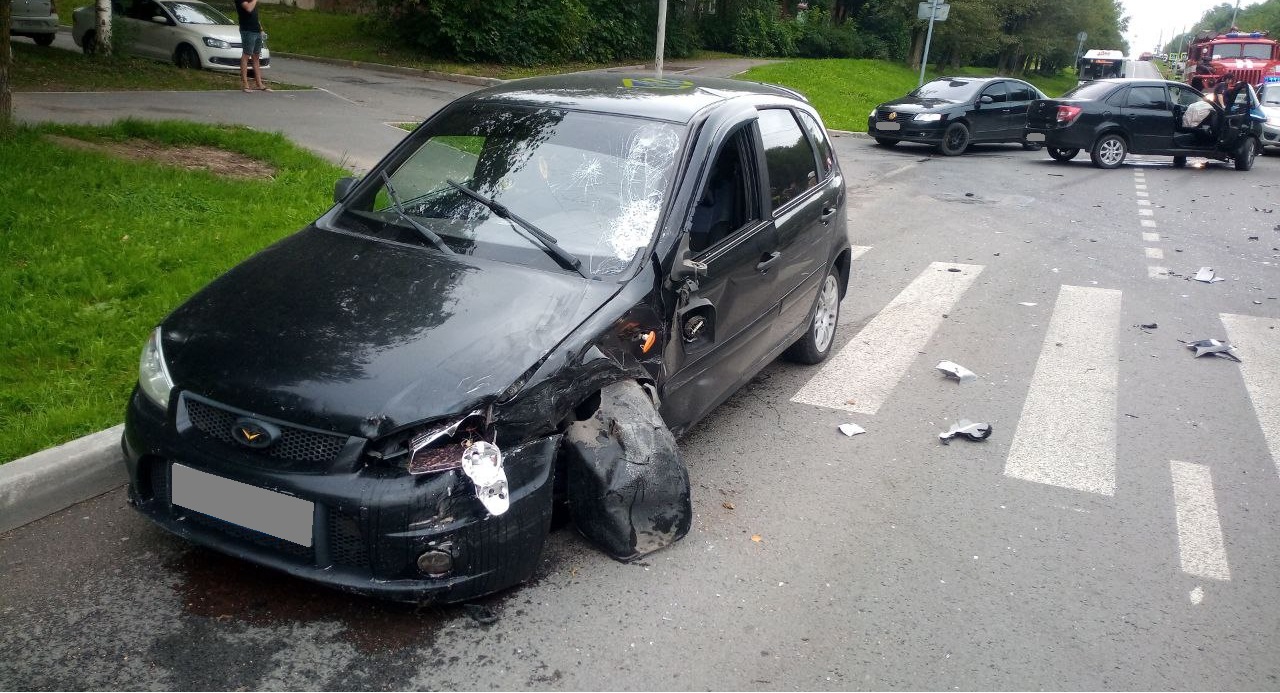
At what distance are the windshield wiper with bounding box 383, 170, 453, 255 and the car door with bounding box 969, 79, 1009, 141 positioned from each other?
→ 56.0 ft

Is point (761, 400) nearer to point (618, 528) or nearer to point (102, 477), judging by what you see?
point (618, 528)

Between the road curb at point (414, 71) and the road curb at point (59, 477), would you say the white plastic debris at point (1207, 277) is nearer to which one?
the road curb at point (59, 477)

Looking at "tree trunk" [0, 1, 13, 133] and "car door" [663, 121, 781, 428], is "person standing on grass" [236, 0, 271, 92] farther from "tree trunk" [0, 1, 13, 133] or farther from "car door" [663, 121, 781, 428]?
"car door" [663, 121, 781, 428]

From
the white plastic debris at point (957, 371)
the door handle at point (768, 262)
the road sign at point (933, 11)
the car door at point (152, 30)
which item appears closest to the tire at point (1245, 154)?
the road sign at point (933, 11)

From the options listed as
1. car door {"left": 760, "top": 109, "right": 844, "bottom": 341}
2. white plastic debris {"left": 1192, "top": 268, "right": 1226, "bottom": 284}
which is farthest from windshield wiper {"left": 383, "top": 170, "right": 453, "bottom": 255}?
white plastic debris {"left": 1192, "top": 268, "right": 1226, "bottom": 284}

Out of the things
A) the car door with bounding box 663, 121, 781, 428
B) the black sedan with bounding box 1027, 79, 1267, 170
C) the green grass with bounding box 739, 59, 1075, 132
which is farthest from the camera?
the green grass with bounding box 739, 59, 1075, 132

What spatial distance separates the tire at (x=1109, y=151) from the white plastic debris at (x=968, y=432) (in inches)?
590

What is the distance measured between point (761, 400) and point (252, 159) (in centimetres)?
693

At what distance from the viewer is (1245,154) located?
61.6 feet

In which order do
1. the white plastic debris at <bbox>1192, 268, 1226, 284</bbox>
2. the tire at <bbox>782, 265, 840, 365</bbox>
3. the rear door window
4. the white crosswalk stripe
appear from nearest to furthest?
the rear door window < the white crosswalk stripe < the tire at <bbox>782, 265, 840, 365</bbox> < the white plastic debris at <bbox>1192, 268, 1226, 284</bbox>

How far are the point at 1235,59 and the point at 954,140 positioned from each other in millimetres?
24550

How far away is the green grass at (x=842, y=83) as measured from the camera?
81.7ft

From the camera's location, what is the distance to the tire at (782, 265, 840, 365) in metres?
6.48

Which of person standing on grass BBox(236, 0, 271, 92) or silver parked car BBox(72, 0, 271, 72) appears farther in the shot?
silver parked car BBox(72, 0, 271, 72)
